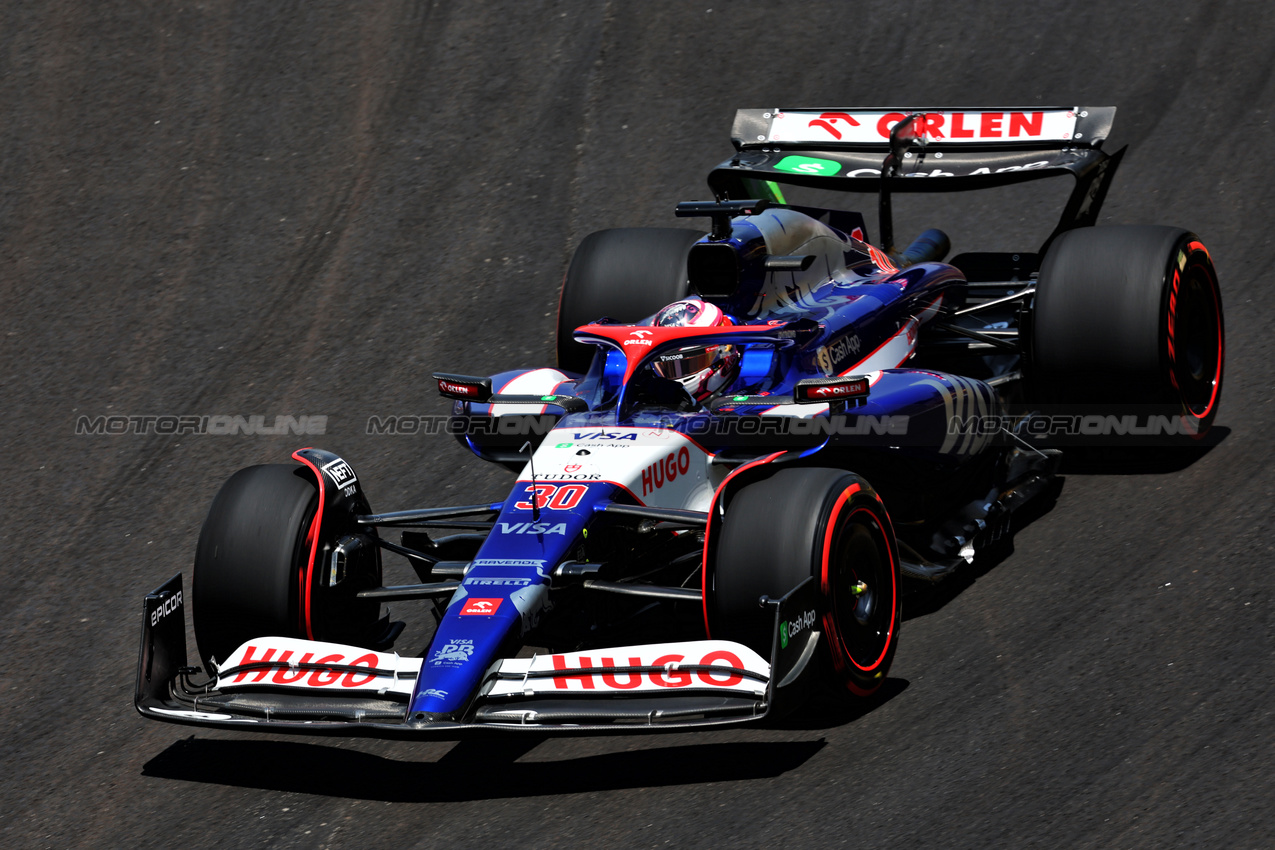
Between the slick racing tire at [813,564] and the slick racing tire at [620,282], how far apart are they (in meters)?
3.11

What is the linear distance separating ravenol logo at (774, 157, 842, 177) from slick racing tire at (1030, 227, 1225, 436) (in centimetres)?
159

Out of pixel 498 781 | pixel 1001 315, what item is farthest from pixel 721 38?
pixel 498 781

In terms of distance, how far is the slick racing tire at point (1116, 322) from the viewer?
8.00 meters

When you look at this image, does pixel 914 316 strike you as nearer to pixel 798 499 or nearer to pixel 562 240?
pixel 798 499

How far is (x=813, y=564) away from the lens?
5730 mm

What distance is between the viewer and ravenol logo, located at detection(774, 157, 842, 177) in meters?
9.30

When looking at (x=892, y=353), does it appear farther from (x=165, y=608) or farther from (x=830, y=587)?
(x=165, y=608)

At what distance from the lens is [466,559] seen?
7.05 metres

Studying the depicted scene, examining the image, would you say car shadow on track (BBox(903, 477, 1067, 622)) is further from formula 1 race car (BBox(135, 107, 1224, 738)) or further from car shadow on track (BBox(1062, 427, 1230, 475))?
car shadow on track (BBox(1062, 427, 1230, 475))

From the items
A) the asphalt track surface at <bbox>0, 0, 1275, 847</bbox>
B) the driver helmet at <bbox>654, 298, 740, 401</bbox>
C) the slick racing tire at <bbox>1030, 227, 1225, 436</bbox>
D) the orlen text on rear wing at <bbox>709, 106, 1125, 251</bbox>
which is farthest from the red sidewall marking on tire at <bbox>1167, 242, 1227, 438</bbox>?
the driver helmet at <bbox>654, 298, 740, 401</bbox>

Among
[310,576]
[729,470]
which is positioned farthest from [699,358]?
[310,576]

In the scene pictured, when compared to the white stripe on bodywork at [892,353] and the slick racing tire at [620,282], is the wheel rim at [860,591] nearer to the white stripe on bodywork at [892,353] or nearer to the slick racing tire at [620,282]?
the white stripe on bodywork at [892,353]

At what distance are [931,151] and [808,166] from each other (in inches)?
29.0

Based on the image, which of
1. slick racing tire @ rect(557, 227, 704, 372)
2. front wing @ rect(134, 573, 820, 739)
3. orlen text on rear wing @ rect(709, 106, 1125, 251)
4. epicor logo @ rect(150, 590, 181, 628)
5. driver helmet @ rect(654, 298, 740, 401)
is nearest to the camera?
front wing @ rect(134, 573, 820, 739)
